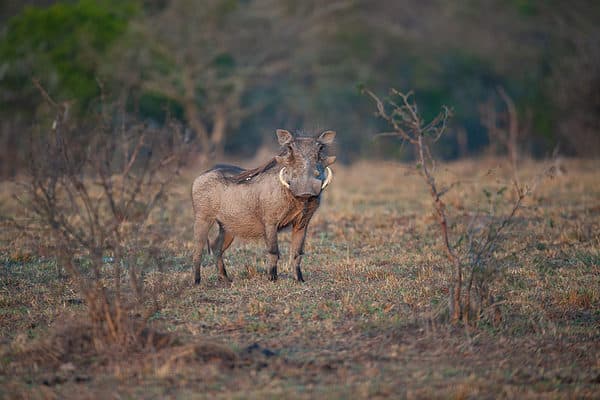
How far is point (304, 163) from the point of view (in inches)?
252

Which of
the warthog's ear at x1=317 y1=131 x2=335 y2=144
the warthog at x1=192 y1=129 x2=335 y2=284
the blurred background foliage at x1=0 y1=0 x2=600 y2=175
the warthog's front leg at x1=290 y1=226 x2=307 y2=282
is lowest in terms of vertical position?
the warthog's front leg at x1=290 y1=226 x2=307 y2=282

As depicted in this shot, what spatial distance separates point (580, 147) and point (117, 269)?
1508 cm

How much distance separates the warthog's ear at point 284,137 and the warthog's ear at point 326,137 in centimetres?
24

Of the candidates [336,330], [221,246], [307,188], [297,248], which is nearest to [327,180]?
[307,188]

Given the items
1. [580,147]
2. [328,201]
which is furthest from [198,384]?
[580,147]

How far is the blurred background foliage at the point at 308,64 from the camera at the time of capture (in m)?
18.5

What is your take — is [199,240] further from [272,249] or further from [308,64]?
[308,64]

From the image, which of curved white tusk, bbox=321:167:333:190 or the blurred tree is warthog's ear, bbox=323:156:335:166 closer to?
curved white tusk, bbox=321:167:333:190

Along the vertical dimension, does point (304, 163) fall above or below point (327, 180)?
above

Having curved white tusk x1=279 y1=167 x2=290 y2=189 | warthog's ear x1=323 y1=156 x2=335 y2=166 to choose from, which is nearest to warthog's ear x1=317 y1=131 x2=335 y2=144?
warthog's ear x1=323 y1=156 x2=335 y2=166

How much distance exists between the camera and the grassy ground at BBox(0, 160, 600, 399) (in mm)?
4383

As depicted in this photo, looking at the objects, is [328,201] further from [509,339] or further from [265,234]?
[509,339]

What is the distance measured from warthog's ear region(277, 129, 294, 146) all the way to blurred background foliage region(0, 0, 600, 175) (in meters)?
8.91

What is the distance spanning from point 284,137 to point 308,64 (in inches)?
748
